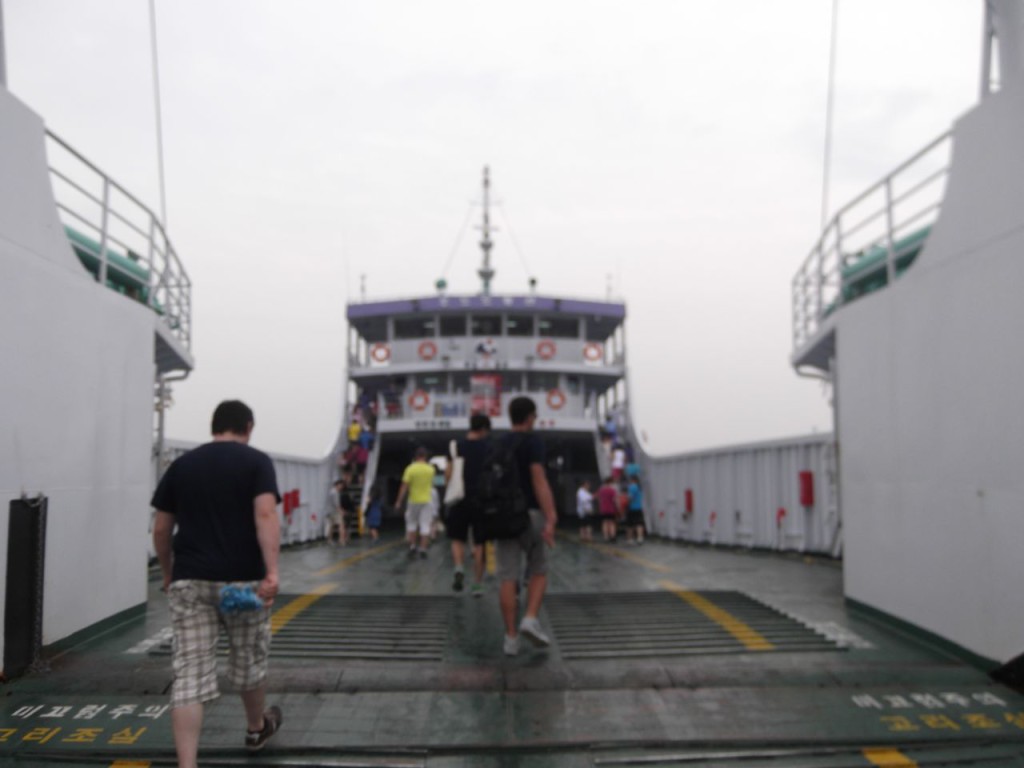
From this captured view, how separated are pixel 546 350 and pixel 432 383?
3.74m

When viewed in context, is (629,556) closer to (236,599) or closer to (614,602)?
(614,602)

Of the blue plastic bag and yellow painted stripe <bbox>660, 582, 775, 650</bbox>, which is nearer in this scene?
the blue plastic bag

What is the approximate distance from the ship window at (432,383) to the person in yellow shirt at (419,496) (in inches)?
487

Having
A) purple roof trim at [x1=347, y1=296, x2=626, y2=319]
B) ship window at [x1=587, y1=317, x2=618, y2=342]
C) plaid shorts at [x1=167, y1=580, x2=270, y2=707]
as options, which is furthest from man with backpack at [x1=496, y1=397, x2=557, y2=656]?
ship window at [x1=587, y1=317, x2=618, y2=342]

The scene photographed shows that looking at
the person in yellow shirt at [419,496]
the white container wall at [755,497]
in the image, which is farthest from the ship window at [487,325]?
the person in yellow shirt at [419,496]

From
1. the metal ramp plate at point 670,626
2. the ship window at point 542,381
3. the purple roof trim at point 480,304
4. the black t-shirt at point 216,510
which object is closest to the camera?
the black t-shirt at point 216,510

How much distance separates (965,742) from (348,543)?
13.5 meters

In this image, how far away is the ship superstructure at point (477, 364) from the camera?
73.6ft

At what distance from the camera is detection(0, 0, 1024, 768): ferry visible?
14.0 feet

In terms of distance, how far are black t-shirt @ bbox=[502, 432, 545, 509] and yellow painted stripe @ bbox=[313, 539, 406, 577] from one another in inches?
208

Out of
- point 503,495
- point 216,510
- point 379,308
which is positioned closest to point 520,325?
point 379,308

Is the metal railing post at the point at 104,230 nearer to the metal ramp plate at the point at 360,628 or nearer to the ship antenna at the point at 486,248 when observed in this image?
the metal ramp plate at the point at 360,628

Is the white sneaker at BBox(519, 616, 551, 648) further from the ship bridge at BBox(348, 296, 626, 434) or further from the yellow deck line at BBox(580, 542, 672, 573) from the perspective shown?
the ship bridge at BBox(348, 296, 626, 434)

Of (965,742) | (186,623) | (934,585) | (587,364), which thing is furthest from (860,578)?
(587,364)
